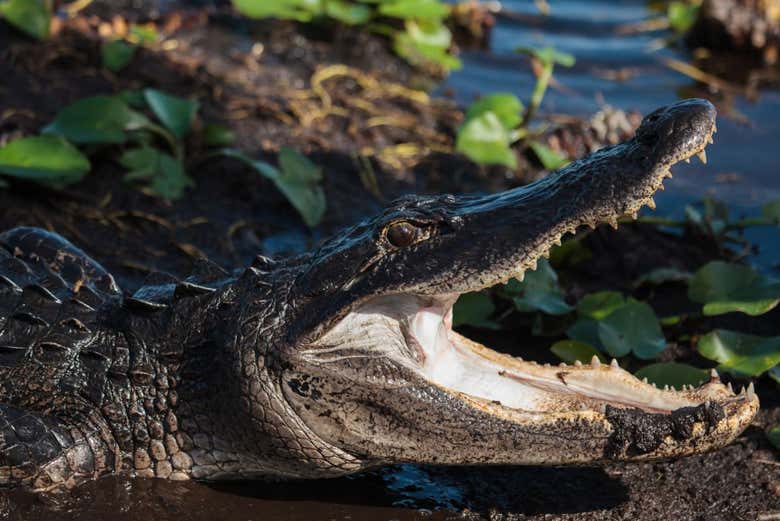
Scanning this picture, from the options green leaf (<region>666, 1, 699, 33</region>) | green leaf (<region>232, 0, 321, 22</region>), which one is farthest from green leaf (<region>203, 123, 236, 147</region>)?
green leaf (<region>666, 1, 699, 33</region>)

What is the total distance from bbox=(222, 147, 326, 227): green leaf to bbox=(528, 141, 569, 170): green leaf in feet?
4.32

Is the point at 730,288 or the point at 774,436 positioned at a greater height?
the point at 730,288

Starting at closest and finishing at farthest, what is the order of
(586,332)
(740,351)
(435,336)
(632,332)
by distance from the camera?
(435,336) → (740,351) → (632,332) → (586,332)

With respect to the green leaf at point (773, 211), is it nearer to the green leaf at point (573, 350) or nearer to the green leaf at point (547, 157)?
the green leaf at point (573, 350)

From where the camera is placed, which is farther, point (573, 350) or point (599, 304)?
point (599, 304)

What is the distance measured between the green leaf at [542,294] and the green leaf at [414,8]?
115 inches

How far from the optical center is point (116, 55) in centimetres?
→ 658

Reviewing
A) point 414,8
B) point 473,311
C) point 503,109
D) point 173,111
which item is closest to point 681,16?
point 414,8

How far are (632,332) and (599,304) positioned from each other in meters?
0.31

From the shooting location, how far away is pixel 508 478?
3.78 meters

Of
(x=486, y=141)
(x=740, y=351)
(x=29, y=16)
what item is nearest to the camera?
(x=740, y=351)

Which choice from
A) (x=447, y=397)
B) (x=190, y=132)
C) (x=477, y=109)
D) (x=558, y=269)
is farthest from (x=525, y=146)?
(x=447, y=397)

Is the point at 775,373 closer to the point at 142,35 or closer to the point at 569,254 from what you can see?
the point at 569,254

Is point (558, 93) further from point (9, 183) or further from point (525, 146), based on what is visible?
point (9, 183)
